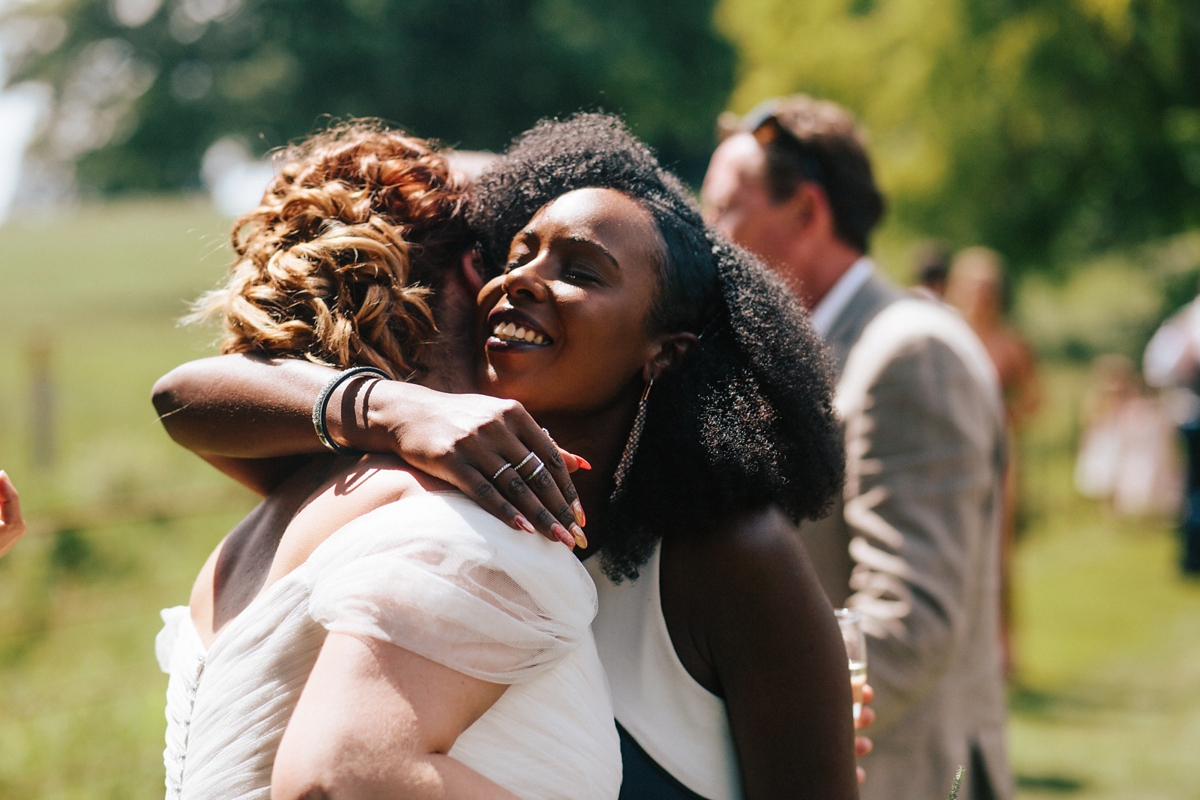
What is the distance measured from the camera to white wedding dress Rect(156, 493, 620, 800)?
134 centimetres

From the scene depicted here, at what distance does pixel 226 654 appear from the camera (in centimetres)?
156

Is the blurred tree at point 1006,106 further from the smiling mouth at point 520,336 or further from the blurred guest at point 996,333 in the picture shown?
the smiling mouth at point 520,336

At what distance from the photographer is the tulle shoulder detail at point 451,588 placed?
133 centimetres

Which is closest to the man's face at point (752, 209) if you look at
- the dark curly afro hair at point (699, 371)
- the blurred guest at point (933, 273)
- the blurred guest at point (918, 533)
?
the blurred guest at point (918, 533)

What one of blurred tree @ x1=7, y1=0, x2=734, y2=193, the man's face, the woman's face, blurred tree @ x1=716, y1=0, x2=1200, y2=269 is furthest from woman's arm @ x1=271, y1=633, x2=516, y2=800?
blurred tree @ x1=7, y1=0, x2=734, y2=193

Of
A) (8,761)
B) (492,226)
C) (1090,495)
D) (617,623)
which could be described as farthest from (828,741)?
(1090,495)

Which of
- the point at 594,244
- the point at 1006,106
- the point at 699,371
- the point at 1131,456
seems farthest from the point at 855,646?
the point at 1131,456

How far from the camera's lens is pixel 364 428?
1.62m

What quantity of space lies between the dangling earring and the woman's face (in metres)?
0.05

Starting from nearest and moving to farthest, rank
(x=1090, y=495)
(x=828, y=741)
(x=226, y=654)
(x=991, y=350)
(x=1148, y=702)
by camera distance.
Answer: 1. (x=226, y=654)
2. (x=828, y=741)
3. (x=1148, y=702)
4. (x=991, y=350)
5. (x=1090, y=495)

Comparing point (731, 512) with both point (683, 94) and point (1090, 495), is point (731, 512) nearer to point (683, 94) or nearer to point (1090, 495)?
point (1090, 495)

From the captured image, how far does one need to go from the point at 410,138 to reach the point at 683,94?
25740 millimetres

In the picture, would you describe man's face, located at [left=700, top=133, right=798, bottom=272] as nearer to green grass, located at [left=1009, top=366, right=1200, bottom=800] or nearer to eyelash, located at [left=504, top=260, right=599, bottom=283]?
eyelash, located at [left=504, top=260, right=599, bottom=283]

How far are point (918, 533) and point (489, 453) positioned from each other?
163cm
